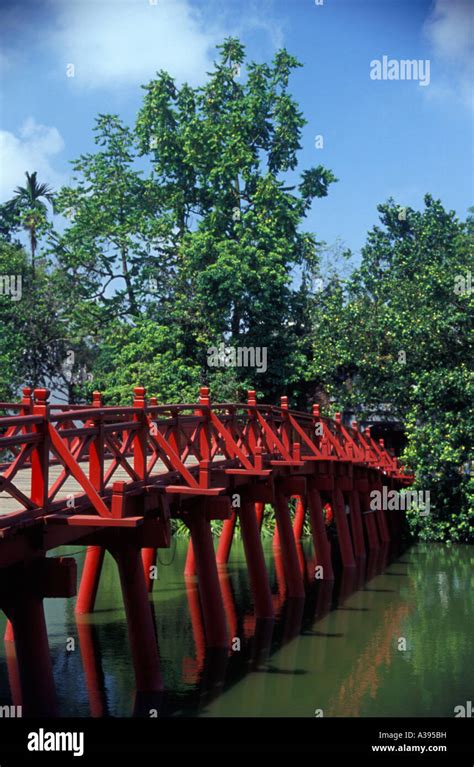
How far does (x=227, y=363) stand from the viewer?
131ft

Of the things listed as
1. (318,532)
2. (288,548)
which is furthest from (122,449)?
(318,532)

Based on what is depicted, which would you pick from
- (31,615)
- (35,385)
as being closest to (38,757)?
(31,615)

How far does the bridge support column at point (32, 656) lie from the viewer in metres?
11.3

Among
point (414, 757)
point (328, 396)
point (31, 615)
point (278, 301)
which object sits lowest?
point (414, 757)

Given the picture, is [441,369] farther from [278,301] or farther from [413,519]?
[278,301]

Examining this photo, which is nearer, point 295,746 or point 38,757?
point 38,757

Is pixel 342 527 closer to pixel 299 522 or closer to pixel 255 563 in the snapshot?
pixel 299 522

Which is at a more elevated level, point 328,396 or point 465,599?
point 328,396

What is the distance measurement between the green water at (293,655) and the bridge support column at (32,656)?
9.14ft

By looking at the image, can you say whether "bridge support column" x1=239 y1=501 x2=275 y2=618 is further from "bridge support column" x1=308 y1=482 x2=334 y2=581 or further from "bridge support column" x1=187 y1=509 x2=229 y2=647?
"bridge support column" x1=308 y1=482 x2=334 y2=581

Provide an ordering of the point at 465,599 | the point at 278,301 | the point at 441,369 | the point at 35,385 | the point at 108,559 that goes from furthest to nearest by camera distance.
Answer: the point at 35,385, the point at 278,301, the point at 441,369, the point at 108,559, the point at 465,599

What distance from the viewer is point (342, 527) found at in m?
28.3

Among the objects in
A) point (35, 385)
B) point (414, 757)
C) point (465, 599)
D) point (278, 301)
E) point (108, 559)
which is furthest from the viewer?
point (35, 385)

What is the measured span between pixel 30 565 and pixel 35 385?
114 ft
